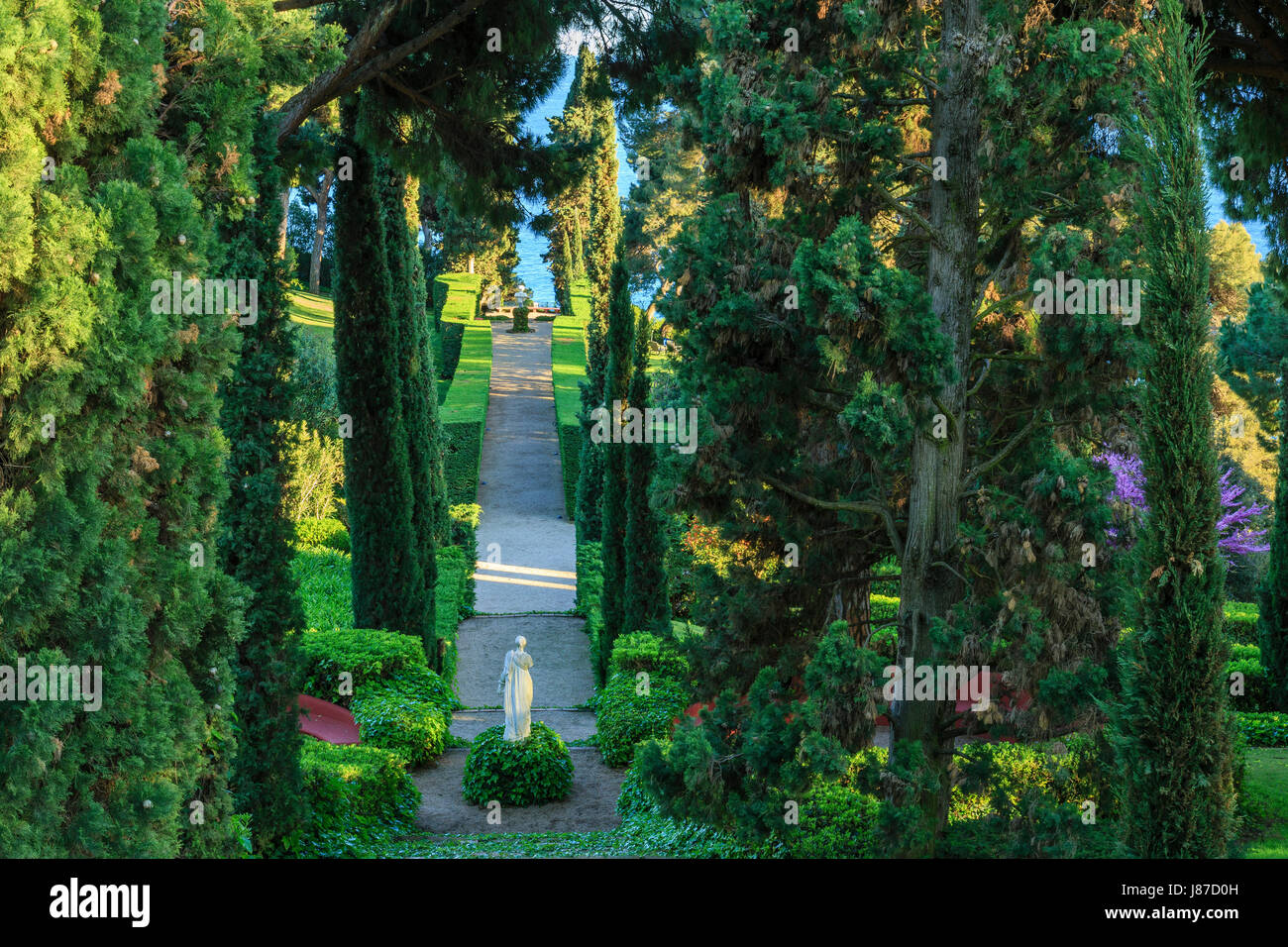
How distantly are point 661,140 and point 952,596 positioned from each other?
3836 centimetres

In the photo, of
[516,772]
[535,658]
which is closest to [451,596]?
[535,658]

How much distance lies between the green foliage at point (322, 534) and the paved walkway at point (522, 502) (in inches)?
117

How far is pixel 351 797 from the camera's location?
9.44 meters

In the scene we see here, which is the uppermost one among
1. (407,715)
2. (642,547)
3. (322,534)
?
(642,547)

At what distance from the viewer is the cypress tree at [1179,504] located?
4.88 meters

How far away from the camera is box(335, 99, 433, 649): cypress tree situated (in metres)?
14.1

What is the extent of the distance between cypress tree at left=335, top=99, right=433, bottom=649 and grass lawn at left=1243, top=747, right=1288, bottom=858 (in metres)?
9.94

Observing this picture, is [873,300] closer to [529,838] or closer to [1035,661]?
[1035,661]

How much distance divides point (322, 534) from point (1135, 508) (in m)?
17.8

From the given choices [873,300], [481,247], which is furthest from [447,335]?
[873,300]

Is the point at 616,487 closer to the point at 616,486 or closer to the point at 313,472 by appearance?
the point at 616,486

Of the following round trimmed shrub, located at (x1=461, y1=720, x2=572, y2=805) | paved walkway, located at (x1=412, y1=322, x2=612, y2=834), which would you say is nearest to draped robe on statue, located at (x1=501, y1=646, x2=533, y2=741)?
round trimmed shrub, located at (x1=461, y1=720, x2=572, y2=805)

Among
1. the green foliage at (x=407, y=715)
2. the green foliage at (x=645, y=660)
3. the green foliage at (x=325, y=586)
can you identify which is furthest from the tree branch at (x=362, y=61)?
the green foliage at (x=325, y=586)

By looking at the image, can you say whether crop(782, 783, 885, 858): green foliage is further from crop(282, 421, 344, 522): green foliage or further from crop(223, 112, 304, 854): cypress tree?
crop(282, 421, 344, 522): green foliage
